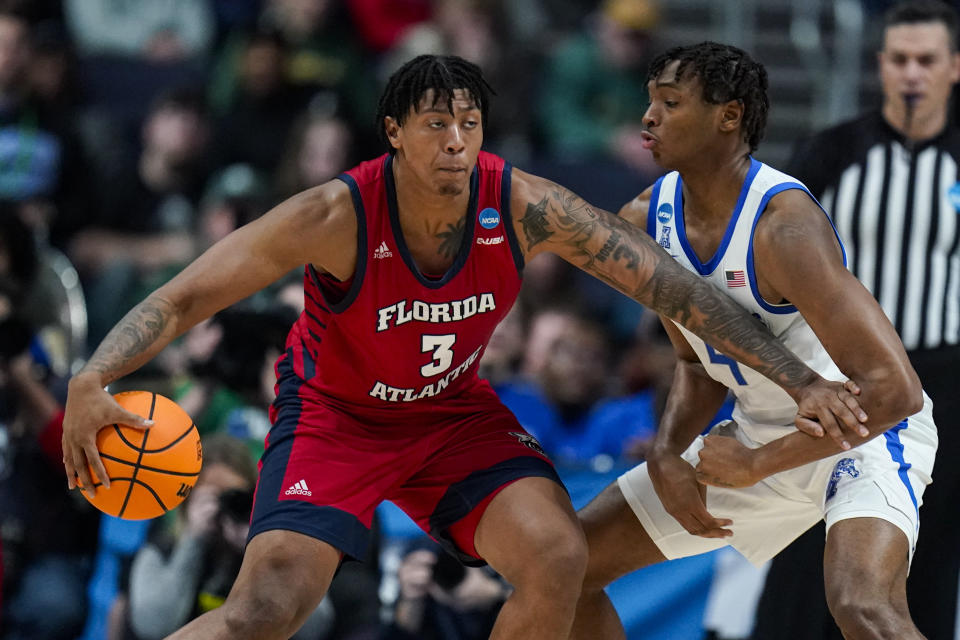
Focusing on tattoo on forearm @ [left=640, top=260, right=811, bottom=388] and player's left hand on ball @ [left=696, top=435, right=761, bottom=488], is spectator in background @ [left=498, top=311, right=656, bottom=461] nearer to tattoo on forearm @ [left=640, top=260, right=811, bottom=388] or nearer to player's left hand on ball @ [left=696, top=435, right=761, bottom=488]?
player's left hand on ball @ [left=696, top=435, right=761, bottom=488]

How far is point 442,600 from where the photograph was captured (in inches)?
262

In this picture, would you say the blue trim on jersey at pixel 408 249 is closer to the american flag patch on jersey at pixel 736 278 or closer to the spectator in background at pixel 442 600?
the american flag patch on jersey at pixel 736 278

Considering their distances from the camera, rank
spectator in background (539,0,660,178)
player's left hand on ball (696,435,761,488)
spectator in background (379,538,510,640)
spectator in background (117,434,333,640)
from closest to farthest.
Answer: player's left hand on ball (696,435,761,488)
spectator in background (117,434,333,640)
spectator in background (379,538,510,640)
spectator in background (539,0,660,178)

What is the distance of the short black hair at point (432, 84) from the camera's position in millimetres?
4750

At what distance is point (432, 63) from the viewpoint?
480 centimetres

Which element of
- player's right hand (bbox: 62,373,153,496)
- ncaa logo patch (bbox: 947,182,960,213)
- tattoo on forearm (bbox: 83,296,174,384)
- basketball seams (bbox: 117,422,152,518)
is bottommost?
basketball seams (bbox: 117,422,152,518)

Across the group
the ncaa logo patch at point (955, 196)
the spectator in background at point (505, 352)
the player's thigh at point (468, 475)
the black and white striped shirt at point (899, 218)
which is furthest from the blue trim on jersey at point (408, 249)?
the spectator in background at point (505, 352)

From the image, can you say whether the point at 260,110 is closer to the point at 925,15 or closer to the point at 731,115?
the point at 925,15

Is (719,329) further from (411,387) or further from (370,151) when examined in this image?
(370,151)

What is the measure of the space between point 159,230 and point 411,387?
499 cm

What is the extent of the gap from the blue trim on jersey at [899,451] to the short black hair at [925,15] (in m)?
2.46

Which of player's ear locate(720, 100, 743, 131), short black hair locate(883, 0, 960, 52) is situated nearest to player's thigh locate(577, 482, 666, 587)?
player's ear locate(720, 100, 743, 131)

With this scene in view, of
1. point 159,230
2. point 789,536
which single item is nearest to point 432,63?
point 789,536

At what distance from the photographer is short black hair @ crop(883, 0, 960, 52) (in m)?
6.66
